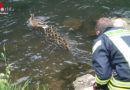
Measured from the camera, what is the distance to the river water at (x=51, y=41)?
690cm

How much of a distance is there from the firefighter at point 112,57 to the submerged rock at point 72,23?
6.18 meters

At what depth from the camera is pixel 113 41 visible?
356 cm

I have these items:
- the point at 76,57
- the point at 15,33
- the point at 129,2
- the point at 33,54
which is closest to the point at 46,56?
the point at 33,54

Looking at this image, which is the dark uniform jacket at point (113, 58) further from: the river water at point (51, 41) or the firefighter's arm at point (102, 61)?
the river water at point (51, 41)

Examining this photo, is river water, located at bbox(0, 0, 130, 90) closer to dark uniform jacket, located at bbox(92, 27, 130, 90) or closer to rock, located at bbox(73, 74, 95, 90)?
rock, located at bbox(73, 74, 95, 90)

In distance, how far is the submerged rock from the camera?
1001cm

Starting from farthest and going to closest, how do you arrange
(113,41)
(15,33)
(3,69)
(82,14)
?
(82,14), (15,33), (3,69), (113,41)

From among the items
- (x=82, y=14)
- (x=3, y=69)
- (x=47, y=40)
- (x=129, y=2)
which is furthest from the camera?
(x=129, y=2)

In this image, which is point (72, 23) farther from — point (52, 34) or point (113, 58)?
point (113, 58)

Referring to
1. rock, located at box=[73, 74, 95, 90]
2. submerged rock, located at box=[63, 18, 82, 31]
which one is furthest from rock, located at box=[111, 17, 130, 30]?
rock, located at box=[73, 74, 95, 90]

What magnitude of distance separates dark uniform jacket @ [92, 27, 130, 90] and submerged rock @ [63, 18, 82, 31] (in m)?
6.20

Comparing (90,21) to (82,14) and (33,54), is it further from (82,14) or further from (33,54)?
(33,54)

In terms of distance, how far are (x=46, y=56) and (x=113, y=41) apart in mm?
4624

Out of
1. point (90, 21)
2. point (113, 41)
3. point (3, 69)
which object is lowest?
point (3, 69)
